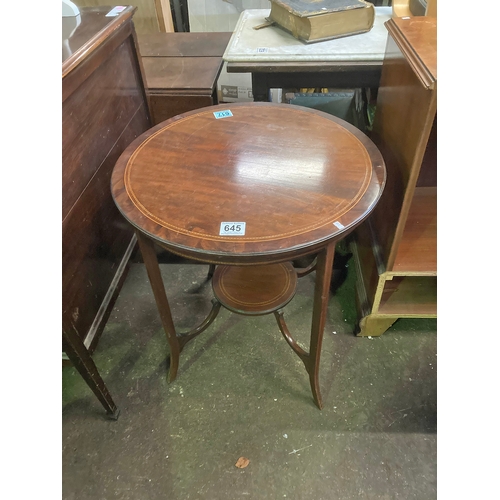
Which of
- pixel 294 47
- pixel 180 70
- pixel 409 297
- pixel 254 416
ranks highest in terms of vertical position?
pixel 294 47

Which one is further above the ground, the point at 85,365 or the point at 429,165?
the point at 429,165

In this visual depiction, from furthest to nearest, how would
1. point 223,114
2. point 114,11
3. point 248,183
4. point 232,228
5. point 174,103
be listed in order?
point 174,103, point 114,11, point 223,114, point 248,183, point 232,228

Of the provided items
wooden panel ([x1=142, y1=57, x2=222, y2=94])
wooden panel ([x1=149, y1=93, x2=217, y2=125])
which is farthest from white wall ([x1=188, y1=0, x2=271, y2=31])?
wooden panel ([x1=149, y1=93, x2=217, y2=125])

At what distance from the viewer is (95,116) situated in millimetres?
1243

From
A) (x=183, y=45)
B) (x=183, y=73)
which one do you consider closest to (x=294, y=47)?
(x=183, y=73)

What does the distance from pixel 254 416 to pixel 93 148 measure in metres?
1.02

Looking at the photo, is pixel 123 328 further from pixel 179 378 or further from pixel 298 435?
pixel 298 435

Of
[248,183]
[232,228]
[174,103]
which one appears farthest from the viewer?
[174,103]

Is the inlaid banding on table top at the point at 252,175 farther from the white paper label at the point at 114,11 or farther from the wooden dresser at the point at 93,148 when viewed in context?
the white paper label at the point at 114,11

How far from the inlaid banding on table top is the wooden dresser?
0.19 metres

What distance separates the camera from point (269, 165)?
1.06m

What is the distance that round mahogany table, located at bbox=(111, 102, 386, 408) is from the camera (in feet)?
2.87

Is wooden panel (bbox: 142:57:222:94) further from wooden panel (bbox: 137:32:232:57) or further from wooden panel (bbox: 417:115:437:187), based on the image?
wooden panel (bbox: 417:115:437:187)

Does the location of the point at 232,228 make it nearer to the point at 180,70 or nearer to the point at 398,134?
the point at 398,134
